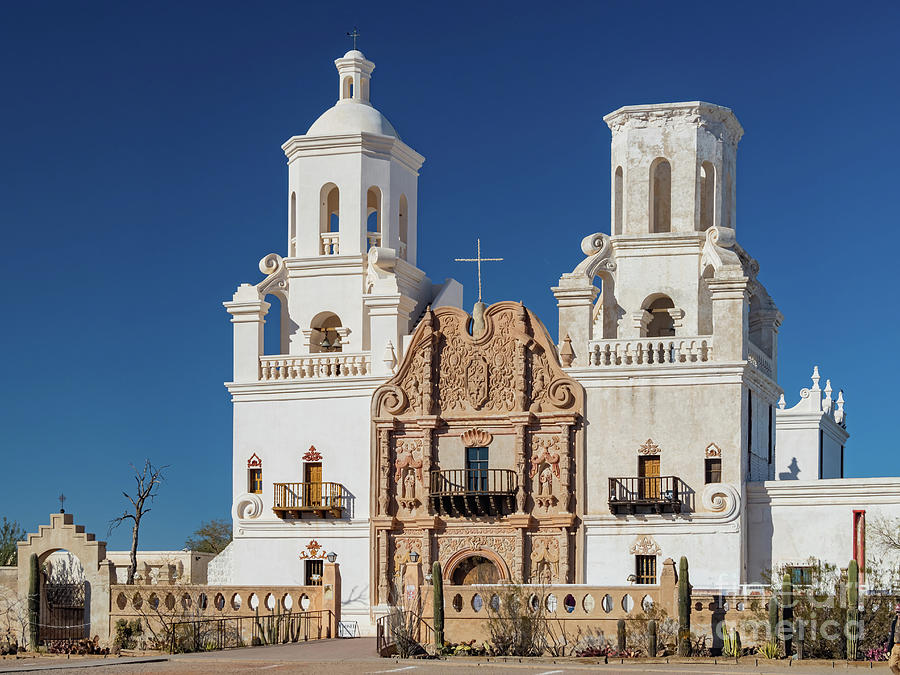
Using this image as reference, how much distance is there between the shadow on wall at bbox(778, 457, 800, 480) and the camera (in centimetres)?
5384

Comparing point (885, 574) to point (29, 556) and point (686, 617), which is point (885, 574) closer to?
point (686, 617)

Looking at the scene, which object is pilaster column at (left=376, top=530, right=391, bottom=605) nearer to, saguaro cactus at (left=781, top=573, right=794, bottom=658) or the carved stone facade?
the carved stone facade

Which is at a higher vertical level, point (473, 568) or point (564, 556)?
point (564, 556)

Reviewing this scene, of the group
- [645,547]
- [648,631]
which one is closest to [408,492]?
[645,547]

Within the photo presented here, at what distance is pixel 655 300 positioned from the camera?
48.4 meters

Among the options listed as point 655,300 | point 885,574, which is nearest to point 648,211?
point 655,300

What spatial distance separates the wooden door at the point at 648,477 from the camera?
146 ft

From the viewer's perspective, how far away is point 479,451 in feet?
153

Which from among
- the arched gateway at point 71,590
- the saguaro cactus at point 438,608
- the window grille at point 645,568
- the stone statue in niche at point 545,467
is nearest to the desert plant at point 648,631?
the saguaro cactus at point 438,608

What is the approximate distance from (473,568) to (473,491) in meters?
2.15

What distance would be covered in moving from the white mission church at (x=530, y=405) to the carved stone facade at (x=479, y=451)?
6cm

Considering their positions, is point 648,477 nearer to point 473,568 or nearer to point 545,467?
point 545,467

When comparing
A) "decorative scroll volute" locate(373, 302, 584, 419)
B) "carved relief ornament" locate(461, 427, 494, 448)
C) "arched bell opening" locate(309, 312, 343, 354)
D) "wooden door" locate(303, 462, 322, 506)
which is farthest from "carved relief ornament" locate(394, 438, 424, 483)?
"arched bell opening" locate(309, 312, 343, 354)

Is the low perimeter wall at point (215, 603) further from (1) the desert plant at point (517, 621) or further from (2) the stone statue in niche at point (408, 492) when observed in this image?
(1) the desert plant at point (517, 621)
